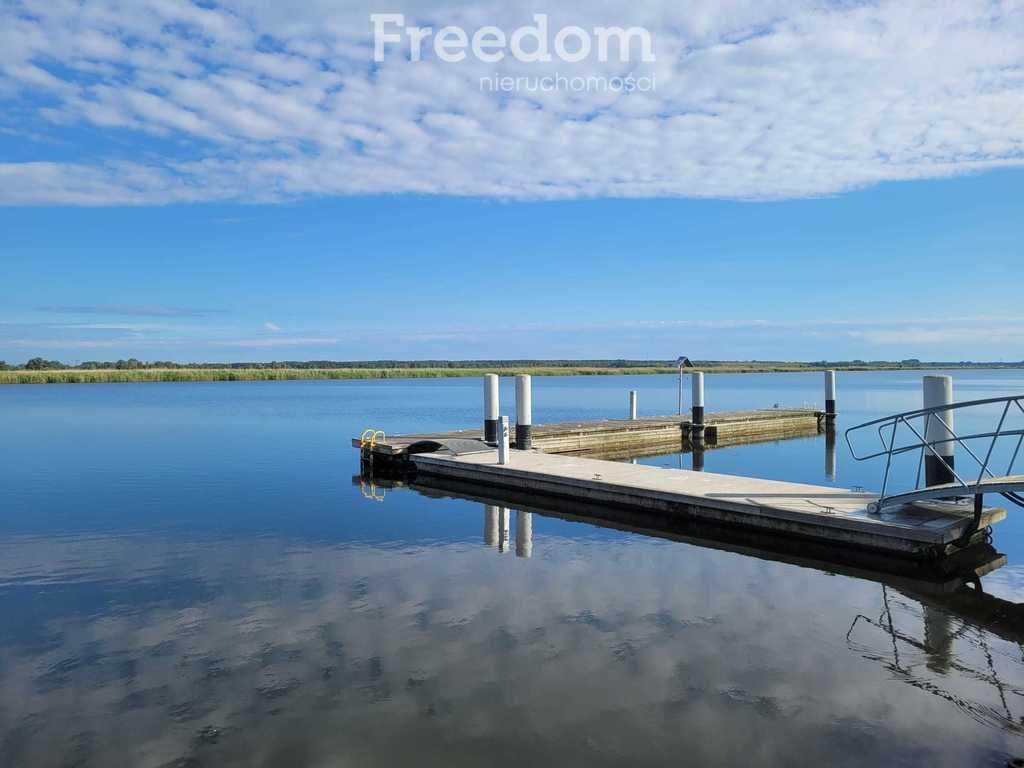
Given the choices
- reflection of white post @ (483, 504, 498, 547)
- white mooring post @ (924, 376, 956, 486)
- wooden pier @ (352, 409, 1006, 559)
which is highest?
white mooring post @ (924, 376, 956, 486)

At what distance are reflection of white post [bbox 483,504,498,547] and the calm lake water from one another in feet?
0.21

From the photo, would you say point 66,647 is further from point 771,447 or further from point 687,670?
point 771,447

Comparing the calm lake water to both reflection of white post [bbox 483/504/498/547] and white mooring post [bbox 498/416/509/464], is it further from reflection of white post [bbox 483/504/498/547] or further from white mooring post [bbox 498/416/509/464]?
white mooring post [bbox 498/416/509/464]

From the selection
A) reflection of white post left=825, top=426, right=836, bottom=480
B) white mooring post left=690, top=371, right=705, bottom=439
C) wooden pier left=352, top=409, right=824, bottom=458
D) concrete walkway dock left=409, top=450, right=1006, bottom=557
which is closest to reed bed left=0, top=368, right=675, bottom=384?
wooden pier left=352, top=409, right=824, bottom=458

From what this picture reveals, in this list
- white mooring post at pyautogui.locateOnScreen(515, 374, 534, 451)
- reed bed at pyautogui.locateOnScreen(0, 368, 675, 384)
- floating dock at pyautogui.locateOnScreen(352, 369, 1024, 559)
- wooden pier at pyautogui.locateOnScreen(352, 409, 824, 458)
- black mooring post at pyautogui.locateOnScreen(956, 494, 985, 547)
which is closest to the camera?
black mooring post at pyautogui.locateOnScreen(956, 494, 985, 547)

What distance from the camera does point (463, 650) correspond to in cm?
609

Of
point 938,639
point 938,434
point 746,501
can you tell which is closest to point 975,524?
point 938,434

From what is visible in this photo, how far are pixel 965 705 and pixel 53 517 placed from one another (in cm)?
1319

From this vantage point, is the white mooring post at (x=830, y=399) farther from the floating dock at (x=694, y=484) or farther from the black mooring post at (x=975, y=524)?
the black mooring post at (x=975, y=524)

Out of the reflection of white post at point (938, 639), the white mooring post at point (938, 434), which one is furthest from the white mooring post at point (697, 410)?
the reflection of white post at point (938, 639)

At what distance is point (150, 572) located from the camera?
Result: 876 centimetres

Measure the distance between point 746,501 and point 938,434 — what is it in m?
2.72

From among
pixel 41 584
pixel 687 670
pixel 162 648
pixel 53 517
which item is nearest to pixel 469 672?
pixel 687 670

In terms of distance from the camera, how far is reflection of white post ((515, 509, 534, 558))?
9734 mm
